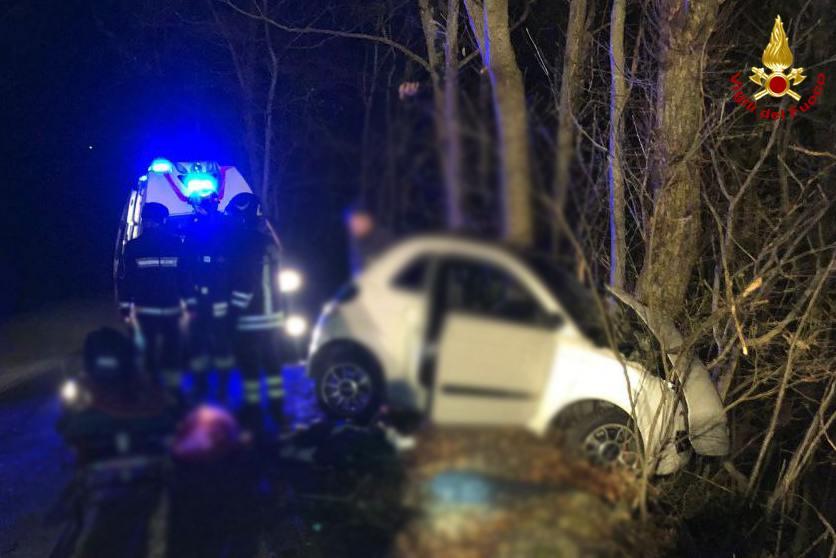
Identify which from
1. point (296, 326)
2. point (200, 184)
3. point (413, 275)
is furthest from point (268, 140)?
point (413, 275)

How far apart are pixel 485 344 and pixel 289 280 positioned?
3.22ft

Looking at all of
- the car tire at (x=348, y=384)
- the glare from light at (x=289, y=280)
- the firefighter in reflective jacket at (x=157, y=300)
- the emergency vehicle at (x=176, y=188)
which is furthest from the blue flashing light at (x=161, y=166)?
the car tire at (x=348, y=384)

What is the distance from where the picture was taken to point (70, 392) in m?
3.14

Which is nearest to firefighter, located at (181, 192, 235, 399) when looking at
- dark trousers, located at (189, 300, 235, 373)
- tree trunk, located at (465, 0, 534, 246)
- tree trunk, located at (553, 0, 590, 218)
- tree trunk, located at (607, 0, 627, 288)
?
dark trousers, located at (189, 300, 235, 373)

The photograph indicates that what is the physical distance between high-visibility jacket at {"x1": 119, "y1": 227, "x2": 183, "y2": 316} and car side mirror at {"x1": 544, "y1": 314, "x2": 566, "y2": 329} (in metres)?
1.72

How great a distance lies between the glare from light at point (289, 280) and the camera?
10.3 feet

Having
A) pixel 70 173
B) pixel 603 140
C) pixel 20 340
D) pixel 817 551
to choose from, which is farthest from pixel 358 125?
pixel 70 173

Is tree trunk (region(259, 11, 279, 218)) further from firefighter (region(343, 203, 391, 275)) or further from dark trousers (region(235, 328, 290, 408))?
firefighter (region(343, 203, 391, 275))

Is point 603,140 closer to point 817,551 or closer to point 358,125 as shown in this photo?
point 358,125

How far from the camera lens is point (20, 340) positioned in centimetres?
904

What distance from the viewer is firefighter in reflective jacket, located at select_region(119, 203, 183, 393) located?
3100 mm

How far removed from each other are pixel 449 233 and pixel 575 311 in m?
0.71

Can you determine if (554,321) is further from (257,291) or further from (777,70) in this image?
(777,70)

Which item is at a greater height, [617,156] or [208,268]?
[617,156]
